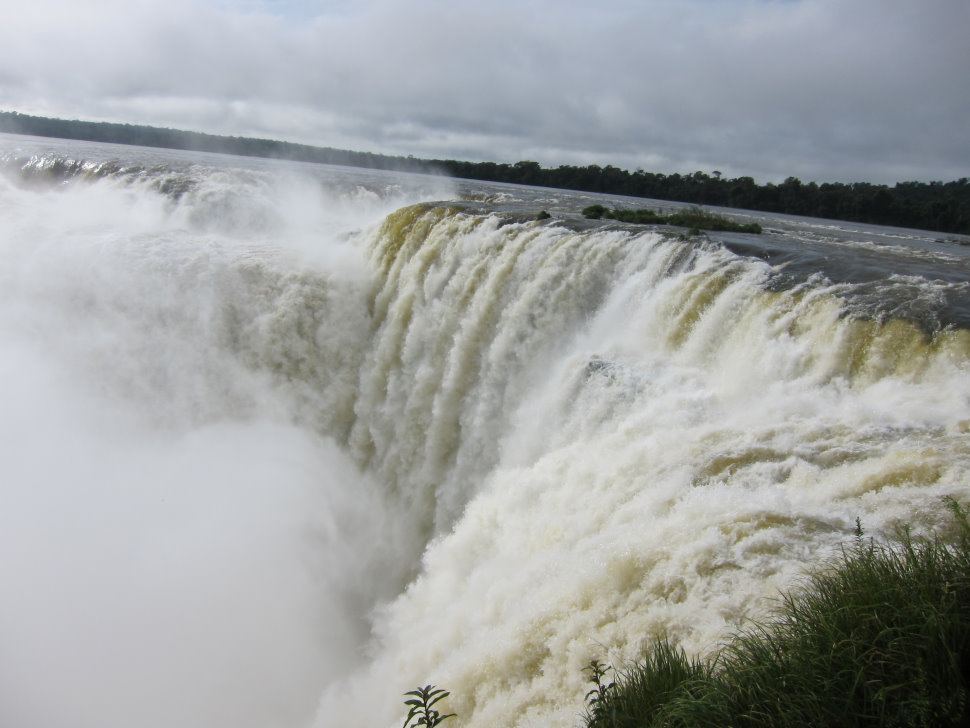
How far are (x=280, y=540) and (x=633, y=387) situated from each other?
573 cm

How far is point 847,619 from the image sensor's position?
2852mm

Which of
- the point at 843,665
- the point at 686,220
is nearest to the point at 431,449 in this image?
the point at 843,665

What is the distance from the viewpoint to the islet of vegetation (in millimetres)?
2459

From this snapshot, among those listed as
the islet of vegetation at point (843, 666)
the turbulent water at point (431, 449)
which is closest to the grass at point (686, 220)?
the turbulent water at point (431, 449)

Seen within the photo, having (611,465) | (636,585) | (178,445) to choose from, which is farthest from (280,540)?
(636,585)

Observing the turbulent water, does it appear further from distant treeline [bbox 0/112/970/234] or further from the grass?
distant treeline [bbox 0/112/970/234]

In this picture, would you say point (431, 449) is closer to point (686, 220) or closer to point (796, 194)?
point (686, 220)

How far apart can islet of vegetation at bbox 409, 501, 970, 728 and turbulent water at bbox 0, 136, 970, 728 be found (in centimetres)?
52

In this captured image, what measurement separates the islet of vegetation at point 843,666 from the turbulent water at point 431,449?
0.52 metres

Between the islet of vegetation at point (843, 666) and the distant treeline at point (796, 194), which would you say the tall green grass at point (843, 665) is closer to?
the islet of vegetation at point (843, 666)

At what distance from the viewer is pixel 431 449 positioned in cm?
1028

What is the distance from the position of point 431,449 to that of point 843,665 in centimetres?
799

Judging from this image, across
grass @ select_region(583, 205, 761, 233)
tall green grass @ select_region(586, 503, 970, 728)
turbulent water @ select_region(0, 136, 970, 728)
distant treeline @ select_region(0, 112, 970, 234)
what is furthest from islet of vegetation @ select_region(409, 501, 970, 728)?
distant treeline @ select_region(0, 112, 970, 234)

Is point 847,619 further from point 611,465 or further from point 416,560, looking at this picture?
point 416,560
